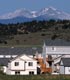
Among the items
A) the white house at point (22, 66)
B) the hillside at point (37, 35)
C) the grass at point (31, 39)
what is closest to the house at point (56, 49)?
the white house at point (22, 66)

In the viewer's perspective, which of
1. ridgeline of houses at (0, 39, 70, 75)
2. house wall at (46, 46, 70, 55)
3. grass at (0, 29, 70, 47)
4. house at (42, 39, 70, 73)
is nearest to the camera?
ridgeline of houses at (0, 39, 70, 75)

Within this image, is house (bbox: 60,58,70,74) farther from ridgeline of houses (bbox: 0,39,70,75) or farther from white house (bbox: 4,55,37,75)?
white house (bbox: 4,55,37,75)

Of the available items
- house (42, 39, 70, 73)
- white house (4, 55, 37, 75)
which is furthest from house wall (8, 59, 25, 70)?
house (42, 39, 70, 73)

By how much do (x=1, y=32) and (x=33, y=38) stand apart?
33542 mm

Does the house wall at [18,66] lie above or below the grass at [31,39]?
above

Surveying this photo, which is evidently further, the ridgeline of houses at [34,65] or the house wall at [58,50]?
the house wall at [58,50]

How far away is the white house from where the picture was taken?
59281mm

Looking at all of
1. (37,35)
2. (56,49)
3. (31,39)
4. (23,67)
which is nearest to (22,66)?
(23,67)

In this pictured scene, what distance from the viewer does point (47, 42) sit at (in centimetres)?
7462

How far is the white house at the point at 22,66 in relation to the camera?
2334 inches

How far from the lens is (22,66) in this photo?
59.4 metres

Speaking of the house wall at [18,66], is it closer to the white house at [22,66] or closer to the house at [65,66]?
the white house at [22,66]

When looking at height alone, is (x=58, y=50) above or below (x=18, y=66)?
below

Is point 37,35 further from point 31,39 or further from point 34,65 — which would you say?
point 34,65
